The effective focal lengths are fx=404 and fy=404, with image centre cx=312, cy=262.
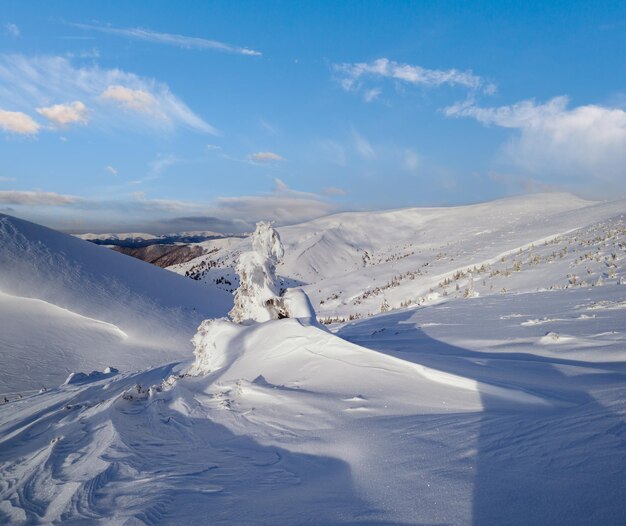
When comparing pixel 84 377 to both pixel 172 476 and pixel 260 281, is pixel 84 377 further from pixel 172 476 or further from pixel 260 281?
pixel 172 476

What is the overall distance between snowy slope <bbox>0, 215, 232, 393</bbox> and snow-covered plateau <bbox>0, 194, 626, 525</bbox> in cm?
10

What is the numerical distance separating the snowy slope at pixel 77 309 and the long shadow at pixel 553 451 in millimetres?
9625

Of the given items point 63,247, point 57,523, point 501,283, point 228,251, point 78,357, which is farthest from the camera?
point 228,251

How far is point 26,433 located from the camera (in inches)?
194

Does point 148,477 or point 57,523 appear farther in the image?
point 148,477

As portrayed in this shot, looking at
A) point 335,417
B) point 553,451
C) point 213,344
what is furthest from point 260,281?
point 553,451

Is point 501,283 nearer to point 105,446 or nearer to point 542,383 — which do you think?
point 542,383

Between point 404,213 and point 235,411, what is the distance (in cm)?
7738

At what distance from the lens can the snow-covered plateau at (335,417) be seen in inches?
86.4

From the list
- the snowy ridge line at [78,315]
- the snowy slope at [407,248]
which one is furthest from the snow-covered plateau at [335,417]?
the snowy slope at [407,248]

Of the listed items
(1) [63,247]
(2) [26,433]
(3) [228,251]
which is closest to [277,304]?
(2) [26,433]

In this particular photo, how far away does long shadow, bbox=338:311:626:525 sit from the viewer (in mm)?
1818

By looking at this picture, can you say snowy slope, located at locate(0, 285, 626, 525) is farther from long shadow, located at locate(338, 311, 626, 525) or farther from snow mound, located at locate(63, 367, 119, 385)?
snow mound, located at locate(63, 367, 119, 385)

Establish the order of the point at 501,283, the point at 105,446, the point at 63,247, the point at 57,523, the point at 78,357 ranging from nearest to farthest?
the point at 57,523 < the point at 105,446 < the point at 78,357 < the point at 501,283 < the point at 63,247
